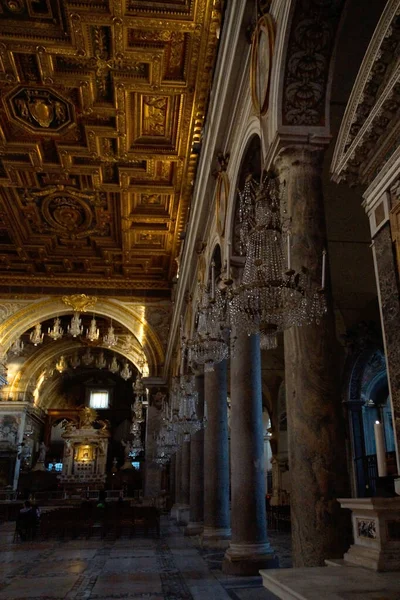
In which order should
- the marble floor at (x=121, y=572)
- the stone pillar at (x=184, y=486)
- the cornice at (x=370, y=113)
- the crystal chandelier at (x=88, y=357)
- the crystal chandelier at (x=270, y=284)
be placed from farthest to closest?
the crystal chandelier at (x=88, y=357)
the stone pillar at (x=184, y=486)
the marble floor at (x=121, y=572)
the crystal chandelier at (x=270, y=284)
the cornice at (x=370, y=113)

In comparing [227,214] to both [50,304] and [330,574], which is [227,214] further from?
[50,304]

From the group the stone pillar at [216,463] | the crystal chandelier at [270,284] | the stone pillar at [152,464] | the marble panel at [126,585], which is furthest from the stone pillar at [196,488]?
the stone pillar at [152,464]

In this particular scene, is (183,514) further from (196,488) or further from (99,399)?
(99,399)

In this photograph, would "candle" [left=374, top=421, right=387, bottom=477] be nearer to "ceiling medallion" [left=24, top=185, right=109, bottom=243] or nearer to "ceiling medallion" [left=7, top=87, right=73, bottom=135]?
"ceiling medallion" [left=7, top=87, right=73, bottom=135]

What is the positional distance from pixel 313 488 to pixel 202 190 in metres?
6.81

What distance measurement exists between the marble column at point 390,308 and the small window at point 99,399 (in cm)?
3561

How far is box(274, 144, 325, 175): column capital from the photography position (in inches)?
198

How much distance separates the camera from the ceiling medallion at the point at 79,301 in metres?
20.3

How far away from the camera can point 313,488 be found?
13.0ft

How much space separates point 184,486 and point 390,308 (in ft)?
42.3

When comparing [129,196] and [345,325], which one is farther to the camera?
[129,196]

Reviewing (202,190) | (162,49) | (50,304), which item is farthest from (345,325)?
(50,304)

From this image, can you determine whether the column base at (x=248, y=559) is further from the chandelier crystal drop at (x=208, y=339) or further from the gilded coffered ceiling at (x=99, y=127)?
the gilded coffered ceiling at (x=99, y=127)

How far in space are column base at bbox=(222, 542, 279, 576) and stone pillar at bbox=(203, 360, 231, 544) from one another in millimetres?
2415
